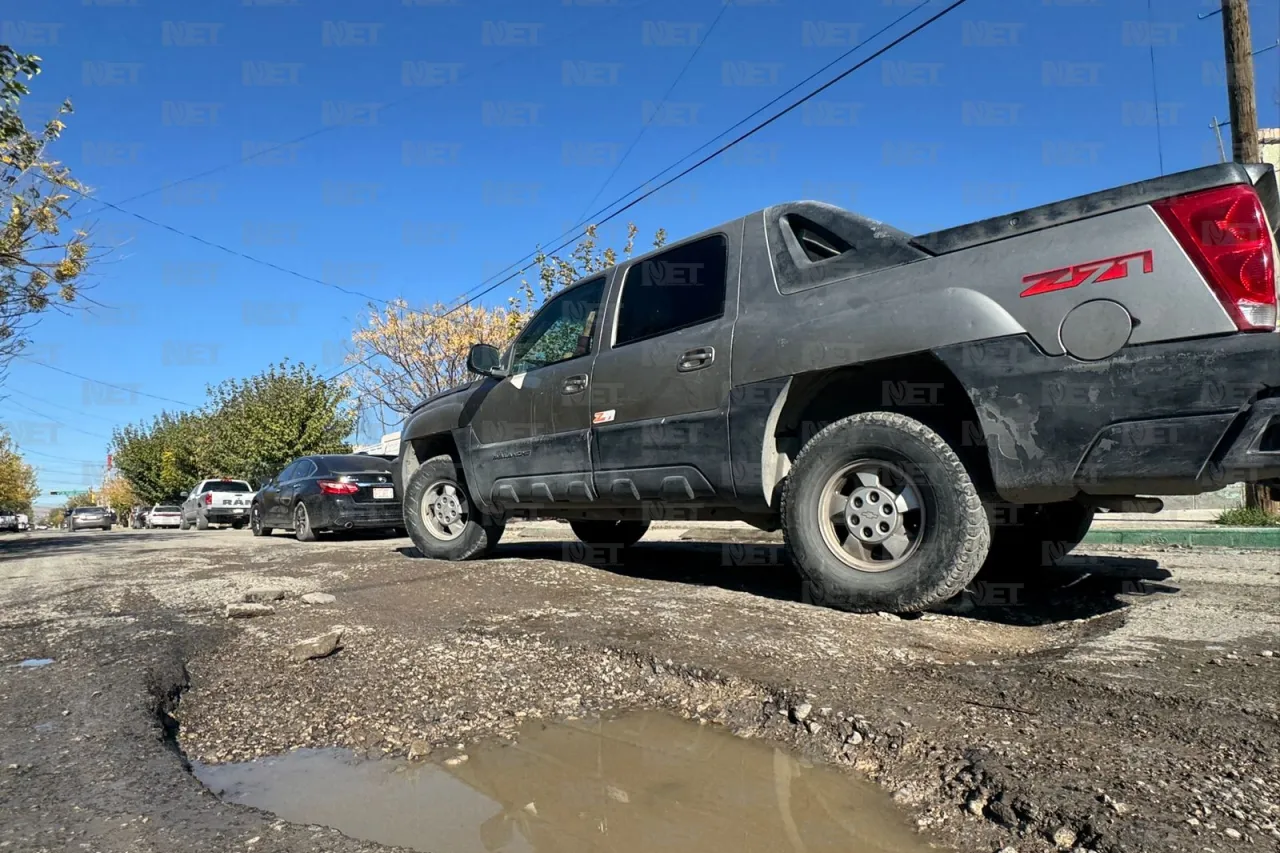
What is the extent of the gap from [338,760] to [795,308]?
2736 millimetres

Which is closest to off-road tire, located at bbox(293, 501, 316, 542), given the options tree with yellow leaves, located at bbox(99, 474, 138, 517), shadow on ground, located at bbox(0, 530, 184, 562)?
shadow on ground, located at bbox(0, 530, 184, 562)

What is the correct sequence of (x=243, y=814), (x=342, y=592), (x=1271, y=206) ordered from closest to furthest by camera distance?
1. (x=243, y=814)
2. (x=1271, y=206)
3. (x=342, y=592)

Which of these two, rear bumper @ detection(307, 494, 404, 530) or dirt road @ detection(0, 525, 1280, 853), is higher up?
rear bumper @ detection(307, 494, 404, 530)

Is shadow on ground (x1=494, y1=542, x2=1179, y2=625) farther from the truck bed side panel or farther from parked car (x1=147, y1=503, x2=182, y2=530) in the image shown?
parked car (x1=147, y1=503, x2=182, y2=530)

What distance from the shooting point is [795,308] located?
383cm

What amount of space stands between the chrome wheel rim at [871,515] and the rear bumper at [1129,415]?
0.41m

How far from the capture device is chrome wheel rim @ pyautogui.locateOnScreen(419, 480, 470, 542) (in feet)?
20.7

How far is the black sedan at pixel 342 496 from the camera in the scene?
463 inches

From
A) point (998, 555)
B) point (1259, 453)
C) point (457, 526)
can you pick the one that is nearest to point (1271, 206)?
point (1259, 453)

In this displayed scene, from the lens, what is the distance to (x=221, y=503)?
82.8 ft

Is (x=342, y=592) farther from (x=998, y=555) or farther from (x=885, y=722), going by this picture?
(x=998, y=555)

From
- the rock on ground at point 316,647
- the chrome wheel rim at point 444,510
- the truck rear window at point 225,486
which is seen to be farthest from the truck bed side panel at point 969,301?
the truck rear window at point 225,486

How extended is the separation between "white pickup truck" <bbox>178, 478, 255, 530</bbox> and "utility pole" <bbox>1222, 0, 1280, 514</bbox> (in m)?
25.6

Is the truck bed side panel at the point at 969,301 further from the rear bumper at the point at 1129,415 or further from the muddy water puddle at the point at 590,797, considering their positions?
the muddy water puddle at the point at 590,797
